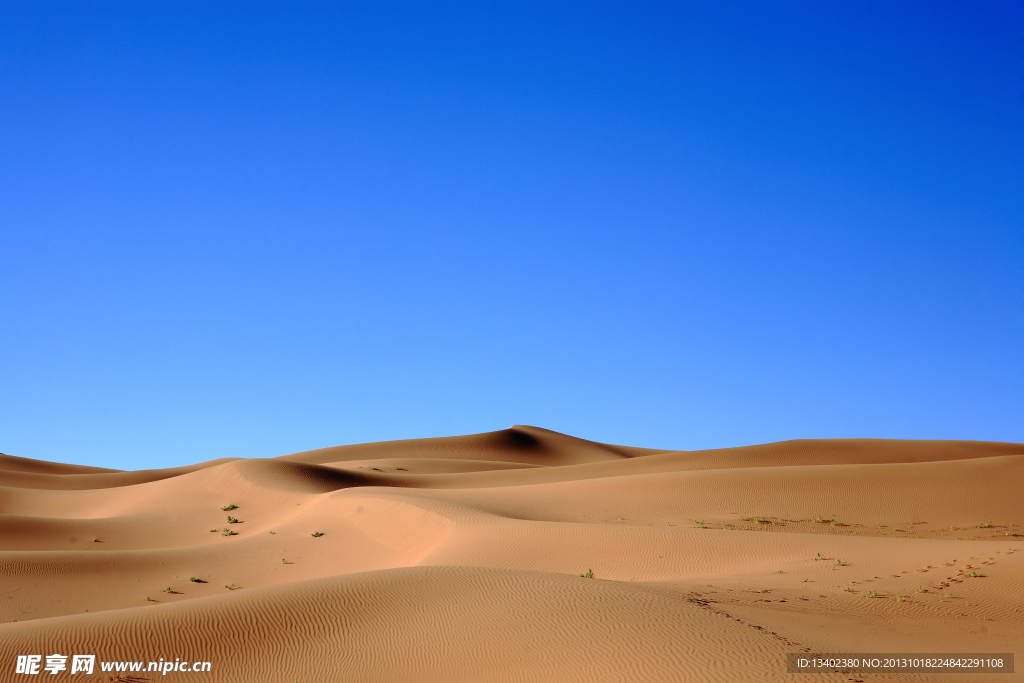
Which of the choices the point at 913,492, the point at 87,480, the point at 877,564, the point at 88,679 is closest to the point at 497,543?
the point at 877,564

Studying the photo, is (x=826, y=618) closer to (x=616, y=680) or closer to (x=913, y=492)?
(x=616, y=680)

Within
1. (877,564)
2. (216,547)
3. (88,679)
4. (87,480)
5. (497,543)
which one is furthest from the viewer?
(87,480)

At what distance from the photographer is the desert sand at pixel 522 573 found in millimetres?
8828

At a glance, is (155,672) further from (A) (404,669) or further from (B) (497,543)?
(B) (497,543)

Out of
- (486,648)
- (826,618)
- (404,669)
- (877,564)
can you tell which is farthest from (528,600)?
(877,564)

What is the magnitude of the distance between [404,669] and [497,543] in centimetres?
992

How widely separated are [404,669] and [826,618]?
5708mm

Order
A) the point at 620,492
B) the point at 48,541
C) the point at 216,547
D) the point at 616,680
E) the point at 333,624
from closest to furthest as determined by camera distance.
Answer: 1. the point at 616,680
2. the point at 333,624
3. the point at 216,547
4. the point at 48,541
5. the point at 620,492

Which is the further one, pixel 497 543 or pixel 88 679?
pixel 497 543

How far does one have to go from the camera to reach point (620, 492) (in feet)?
95.3

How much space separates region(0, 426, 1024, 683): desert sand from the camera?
29.0 feet

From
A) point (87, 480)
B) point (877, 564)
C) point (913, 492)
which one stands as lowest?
point (877, 564)

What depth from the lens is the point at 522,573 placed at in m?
11.9

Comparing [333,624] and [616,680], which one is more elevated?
[333,624]
